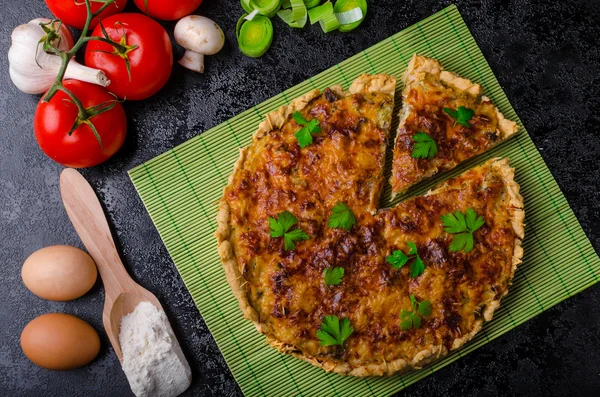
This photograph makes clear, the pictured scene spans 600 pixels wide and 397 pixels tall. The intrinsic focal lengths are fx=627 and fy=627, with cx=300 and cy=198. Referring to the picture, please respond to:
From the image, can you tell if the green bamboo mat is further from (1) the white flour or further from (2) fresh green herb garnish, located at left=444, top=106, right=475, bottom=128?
(2) fresh green herb garnish, located at left=444, top=106, right=475, bottom=128

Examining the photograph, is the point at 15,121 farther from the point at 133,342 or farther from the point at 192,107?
the point at 133,342

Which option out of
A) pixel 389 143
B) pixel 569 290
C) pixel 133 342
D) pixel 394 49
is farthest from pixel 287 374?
pixel 394 49

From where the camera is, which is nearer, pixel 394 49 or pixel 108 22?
pixel 108 22

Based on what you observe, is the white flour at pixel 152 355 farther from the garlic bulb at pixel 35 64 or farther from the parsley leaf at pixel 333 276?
the garlic bulb at pixel 35 64

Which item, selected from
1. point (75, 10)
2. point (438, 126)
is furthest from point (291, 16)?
point (75, 10)

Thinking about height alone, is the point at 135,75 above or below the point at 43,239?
above

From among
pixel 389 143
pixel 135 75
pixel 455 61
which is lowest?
pixel 389 143
